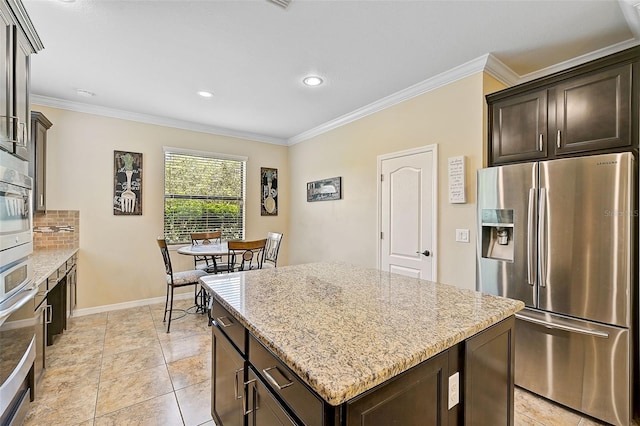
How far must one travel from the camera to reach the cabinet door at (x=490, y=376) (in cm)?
116

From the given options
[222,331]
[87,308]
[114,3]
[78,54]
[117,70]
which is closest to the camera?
[222,331]

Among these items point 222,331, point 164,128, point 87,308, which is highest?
point 164,128

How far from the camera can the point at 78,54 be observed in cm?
255

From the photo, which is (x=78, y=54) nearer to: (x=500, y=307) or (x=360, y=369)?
(x=360, y=369)

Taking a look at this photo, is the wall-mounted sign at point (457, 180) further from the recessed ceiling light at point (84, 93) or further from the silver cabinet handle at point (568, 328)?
the recessed ceiling light at point (84, 93)

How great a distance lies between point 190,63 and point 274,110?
135 centimetres

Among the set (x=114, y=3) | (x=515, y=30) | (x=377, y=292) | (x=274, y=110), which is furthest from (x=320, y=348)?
(x=274, y=110)

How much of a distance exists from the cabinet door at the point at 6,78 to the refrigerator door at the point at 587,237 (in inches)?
127

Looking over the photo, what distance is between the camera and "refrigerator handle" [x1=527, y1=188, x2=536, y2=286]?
2.18 metres

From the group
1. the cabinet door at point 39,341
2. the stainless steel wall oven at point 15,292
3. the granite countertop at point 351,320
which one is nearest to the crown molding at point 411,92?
the granite countertop at point 351,320

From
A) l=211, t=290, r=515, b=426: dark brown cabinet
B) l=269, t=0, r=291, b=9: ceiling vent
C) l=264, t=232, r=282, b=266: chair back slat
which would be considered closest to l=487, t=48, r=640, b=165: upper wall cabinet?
l=211, t=290, r=515, b=426: dark brown cabinet

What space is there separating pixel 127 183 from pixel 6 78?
2804 millimetres

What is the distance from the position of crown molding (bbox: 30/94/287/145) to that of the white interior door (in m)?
2.52

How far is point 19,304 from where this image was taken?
1544mm
